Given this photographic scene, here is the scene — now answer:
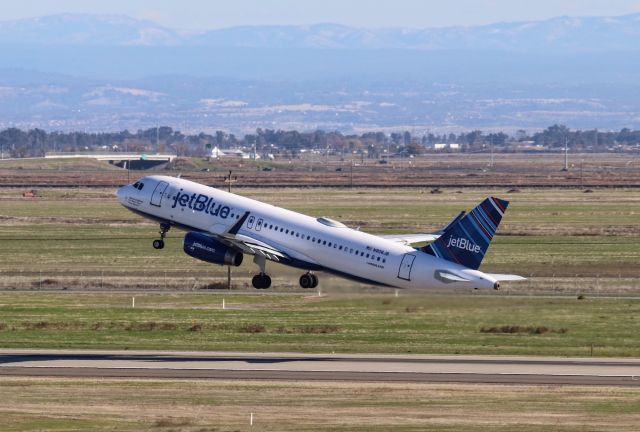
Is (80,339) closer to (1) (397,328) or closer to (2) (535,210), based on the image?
(1) (397,328)

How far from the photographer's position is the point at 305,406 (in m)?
58.1

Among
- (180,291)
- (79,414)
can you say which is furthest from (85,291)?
(79,414)

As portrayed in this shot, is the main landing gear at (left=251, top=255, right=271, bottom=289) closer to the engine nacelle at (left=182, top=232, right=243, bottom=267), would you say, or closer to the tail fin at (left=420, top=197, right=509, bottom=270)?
the engine nacelle at (left=182, top=232, right=243, bottom=267)

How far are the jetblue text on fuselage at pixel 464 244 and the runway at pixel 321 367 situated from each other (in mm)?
5940

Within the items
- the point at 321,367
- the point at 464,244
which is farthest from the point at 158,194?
the point at 464,244

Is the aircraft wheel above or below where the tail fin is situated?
below

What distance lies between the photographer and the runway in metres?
64.9

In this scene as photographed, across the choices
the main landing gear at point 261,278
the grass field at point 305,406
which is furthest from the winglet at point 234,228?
the grass field at point 305,406

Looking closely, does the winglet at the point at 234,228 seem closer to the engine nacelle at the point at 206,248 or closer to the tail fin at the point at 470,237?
the engine nacelle at the point at 206,248

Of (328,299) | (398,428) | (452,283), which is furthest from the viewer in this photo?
(328,299)

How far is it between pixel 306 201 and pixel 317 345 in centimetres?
12240

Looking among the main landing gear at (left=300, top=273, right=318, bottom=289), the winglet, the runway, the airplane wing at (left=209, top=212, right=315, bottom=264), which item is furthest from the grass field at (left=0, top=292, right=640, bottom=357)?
the winglet

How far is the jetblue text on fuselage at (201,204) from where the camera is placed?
262 ft

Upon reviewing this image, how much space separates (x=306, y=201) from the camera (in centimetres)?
19900
